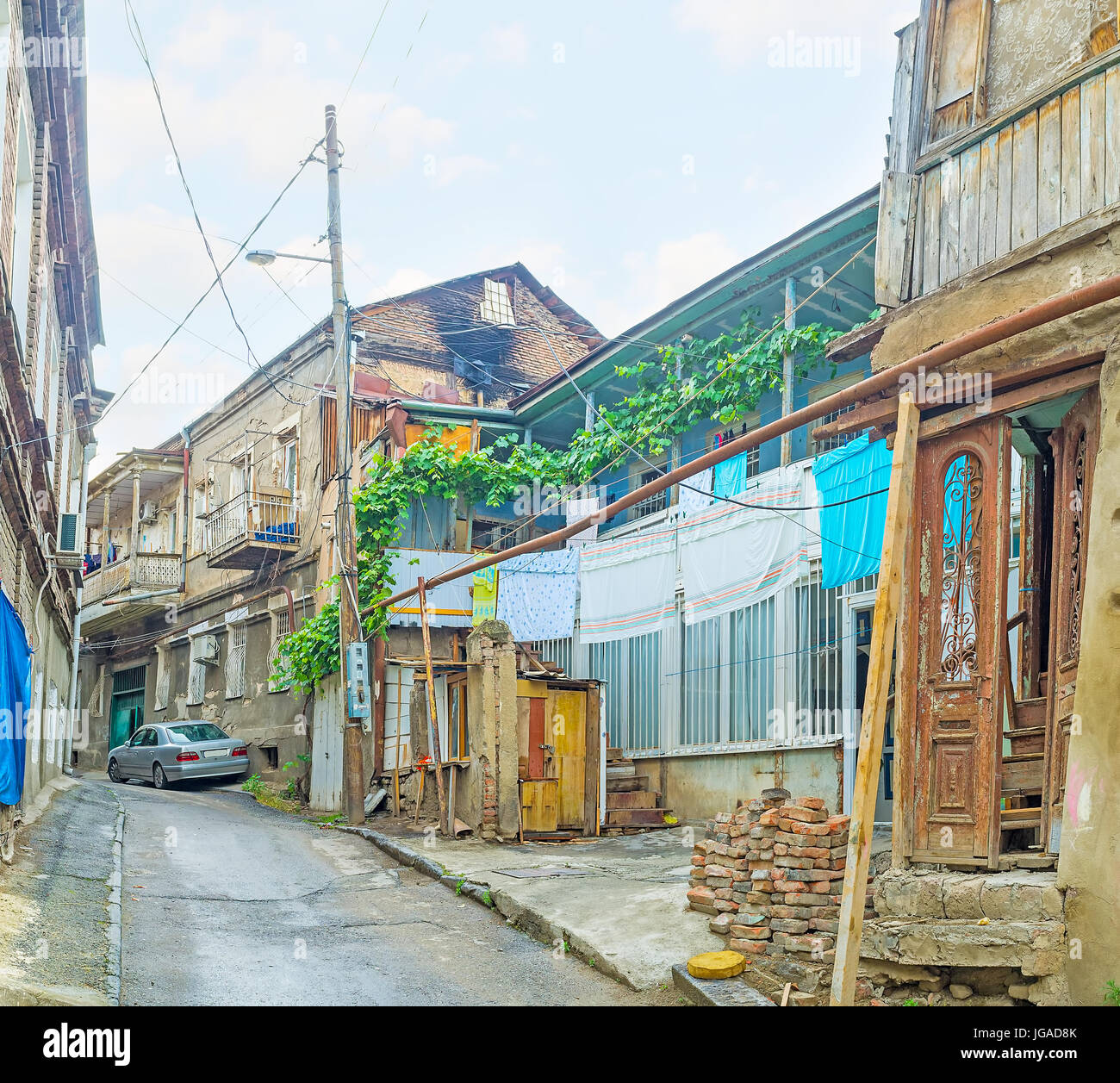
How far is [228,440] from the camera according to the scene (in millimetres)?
27953

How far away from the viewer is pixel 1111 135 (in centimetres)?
701

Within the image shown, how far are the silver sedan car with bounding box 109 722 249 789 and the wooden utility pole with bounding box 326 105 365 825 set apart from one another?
7043 millimetres

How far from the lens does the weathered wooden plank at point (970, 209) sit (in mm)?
7785

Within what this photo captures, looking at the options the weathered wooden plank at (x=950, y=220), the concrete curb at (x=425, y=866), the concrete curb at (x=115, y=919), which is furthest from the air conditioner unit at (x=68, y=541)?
the weathered wooden plank at (x=950, y=220)

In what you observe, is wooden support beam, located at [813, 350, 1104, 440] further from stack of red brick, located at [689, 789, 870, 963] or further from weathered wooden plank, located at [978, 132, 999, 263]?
stack of red brick, located at [689, 789, 870, 963]

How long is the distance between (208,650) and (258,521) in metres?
5.00

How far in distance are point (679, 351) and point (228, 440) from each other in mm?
15249

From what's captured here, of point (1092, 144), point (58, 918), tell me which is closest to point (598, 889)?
point (58, 918)

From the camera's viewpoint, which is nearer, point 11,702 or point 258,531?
point 11,702

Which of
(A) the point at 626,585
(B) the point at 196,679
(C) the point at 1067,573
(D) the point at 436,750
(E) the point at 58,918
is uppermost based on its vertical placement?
(A) the point at 626,585

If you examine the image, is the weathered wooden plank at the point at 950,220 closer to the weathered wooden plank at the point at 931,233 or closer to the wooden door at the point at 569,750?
the weathered wooden plank at the point at 931,233

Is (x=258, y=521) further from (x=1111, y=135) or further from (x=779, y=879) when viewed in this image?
(x=1111, y=135)

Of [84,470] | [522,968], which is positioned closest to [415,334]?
[84,470]
